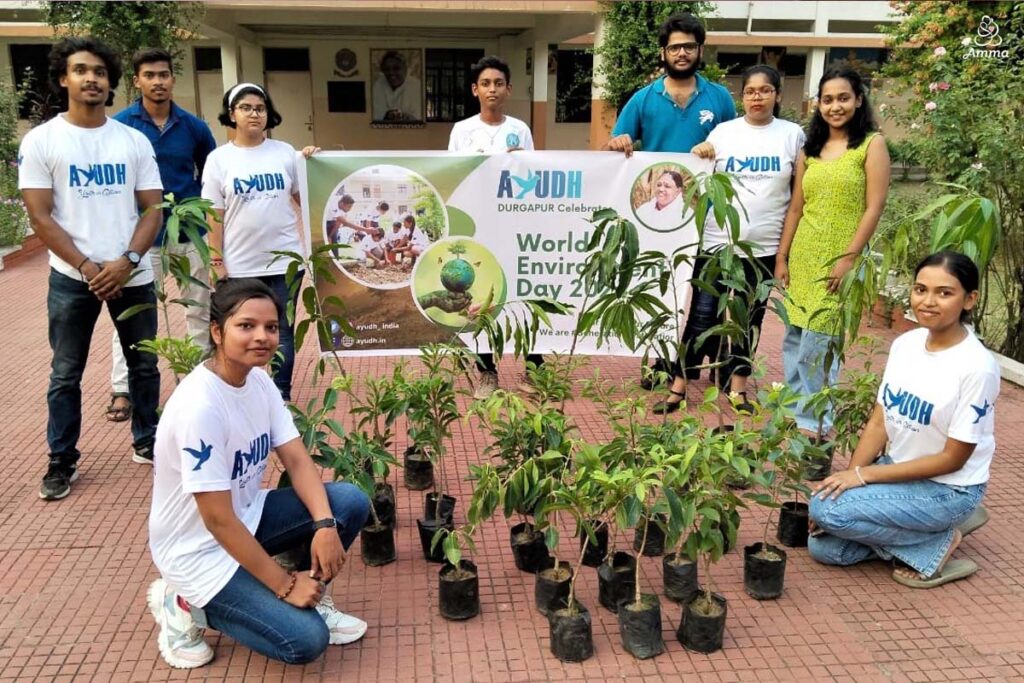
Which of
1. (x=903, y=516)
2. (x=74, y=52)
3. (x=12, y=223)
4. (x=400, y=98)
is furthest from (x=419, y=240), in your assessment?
(x=400, y=98)

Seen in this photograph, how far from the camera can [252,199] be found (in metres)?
4.25

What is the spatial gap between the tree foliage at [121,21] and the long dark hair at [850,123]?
8331mm

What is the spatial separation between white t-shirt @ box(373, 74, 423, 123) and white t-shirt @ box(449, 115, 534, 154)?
1329 centimetres

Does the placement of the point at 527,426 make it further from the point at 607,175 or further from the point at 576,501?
the point at 607,175

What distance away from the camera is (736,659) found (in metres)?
2.70

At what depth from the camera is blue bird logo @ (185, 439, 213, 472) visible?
7.83 ft

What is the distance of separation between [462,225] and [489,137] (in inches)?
20.0

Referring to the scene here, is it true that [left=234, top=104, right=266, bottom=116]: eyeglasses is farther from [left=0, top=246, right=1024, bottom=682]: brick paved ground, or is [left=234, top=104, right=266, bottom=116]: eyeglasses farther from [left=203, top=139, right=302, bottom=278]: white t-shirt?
[left=0, top=246, right=1024, bottom=682]: brick paved ground

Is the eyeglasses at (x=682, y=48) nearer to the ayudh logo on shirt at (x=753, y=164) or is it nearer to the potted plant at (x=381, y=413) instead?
the ayudh logo on shirt at (x=753, y=164)

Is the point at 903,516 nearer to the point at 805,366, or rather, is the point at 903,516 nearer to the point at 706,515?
the point at 706,515

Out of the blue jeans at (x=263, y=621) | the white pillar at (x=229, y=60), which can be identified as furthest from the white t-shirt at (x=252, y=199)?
the white pillar at (x=229, y=60)

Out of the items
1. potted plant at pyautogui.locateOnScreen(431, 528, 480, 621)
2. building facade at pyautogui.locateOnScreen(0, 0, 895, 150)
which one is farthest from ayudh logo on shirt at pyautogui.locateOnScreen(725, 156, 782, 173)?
building facade at pyautogui.locateOnScreen(0, 0, 895, 150)

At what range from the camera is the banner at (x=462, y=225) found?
466 cm

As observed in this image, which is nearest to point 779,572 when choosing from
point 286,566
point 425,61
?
point 286,566
